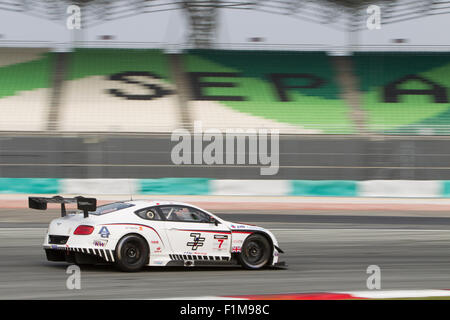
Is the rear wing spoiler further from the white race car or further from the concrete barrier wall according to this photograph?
the concrete barrier wall

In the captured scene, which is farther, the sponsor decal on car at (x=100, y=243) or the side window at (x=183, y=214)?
the side window at (x=183, y=214)

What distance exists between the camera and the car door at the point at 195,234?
405 inches

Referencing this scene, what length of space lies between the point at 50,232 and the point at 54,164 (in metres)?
14.5

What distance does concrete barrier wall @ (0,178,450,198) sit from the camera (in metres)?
24.2

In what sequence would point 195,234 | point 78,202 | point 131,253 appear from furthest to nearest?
point 195,234 < point 131,253 < point 78,202

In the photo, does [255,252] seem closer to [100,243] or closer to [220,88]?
[100,243]

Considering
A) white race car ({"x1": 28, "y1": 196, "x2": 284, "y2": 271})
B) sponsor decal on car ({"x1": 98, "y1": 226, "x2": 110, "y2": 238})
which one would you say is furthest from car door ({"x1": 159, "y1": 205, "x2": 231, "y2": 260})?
sponsor decal on car ({"x1": 98, "y1": 226, "x2": 110, "y2": 238})

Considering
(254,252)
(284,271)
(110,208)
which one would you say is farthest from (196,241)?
(284,271)

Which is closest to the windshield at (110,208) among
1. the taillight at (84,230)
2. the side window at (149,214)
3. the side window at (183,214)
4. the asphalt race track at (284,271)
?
the side window at (149,214)

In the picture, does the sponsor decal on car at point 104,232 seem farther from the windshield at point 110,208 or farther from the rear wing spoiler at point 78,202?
the windshield at point 110,208

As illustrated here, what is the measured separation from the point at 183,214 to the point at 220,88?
20505mm

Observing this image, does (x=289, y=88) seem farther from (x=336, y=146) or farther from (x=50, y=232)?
(x=50, y=232)

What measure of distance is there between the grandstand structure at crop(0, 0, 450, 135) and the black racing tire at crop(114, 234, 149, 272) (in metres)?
15.5

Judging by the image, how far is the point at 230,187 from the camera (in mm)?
24953
